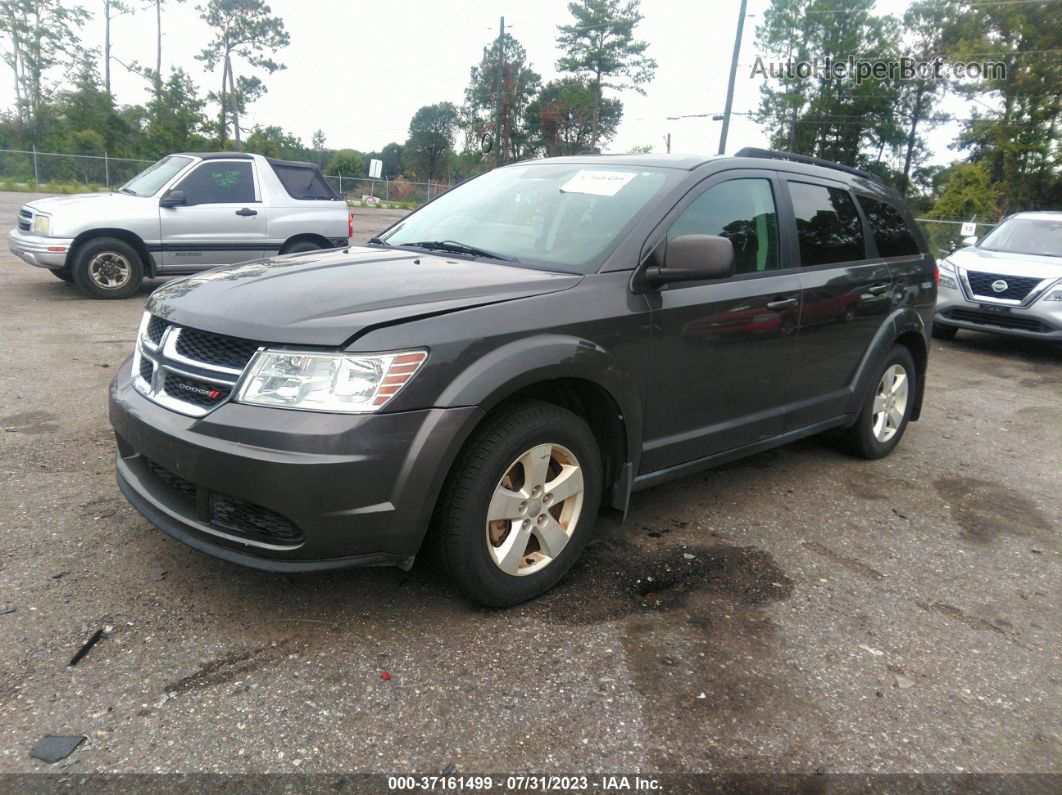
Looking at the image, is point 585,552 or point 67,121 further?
point 67,121

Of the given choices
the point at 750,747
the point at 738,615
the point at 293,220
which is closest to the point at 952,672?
the point at 738,615

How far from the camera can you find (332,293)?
2801mm

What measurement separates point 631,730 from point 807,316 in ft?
8.04

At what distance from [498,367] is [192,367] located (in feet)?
3.45

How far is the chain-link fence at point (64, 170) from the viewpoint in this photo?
1214 inches

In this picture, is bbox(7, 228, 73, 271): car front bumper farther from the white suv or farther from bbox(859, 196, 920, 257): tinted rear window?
the white suv

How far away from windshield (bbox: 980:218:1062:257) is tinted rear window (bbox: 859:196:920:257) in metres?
5.74

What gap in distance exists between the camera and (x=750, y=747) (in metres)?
2.31

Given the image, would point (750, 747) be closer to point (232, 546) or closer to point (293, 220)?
point (232, 546)

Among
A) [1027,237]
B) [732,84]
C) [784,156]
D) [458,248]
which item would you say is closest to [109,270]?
[458,248]

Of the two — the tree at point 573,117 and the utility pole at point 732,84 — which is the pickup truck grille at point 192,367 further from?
the tree at point 573,117

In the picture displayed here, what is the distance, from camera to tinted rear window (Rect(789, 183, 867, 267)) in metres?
4.12

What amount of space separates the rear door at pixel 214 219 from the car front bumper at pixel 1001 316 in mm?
7867

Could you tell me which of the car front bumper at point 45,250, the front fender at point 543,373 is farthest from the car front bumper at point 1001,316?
the car front bumper at point 45,250
